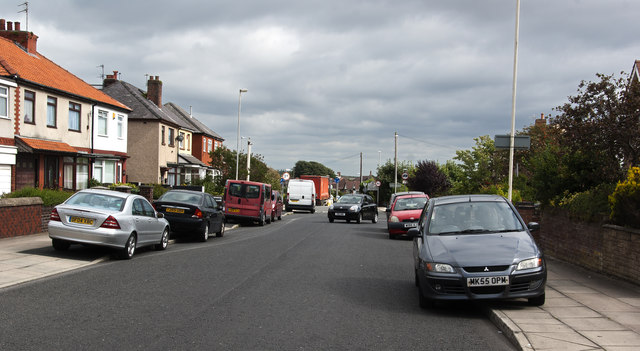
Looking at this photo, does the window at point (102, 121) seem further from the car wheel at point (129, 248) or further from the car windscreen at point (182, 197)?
the car wheel at point (129, 248)

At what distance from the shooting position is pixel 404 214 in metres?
20.4

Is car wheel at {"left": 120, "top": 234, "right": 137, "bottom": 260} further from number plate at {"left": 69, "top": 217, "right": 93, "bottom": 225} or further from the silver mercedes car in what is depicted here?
number plate at {"left": 69, "top": 217, "right": 93, "bottom": 225}

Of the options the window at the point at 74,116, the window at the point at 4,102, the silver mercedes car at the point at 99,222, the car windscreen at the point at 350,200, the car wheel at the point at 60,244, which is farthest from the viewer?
the car windscreen at the point at 350,200

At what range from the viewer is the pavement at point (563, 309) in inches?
235

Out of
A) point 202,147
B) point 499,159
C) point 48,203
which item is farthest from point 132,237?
point 202,147

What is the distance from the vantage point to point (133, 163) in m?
45.0

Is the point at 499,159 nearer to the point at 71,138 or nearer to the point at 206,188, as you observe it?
the point at 206,188

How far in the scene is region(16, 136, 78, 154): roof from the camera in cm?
2451

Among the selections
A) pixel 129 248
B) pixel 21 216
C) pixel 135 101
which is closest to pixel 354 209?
pixel 21 216

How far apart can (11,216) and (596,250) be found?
14515mm

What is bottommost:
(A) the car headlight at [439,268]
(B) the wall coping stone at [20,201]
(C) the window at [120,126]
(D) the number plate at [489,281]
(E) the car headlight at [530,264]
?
(D) the number plate at [489,281]

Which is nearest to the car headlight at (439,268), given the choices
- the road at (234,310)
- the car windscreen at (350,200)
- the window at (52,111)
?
the road at (234,310)

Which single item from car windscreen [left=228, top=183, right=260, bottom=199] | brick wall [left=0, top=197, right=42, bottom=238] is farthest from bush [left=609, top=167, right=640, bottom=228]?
car windscreen [left=228, top=183, right=260, bottom=199]

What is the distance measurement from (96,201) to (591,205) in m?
10.6
